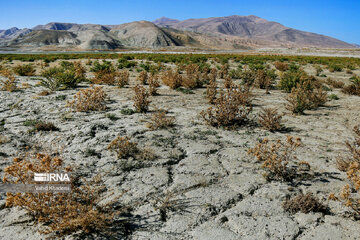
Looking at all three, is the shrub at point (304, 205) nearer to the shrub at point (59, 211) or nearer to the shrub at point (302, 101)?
the shrub at point (59, 211)

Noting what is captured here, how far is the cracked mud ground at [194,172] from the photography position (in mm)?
2777

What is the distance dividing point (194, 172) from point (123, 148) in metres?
1.37

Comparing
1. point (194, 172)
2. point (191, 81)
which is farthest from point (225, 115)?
point (191, 81)

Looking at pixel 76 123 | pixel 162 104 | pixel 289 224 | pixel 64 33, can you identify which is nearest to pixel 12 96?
pixel 76 123

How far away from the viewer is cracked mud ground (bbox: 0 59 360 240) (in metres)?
2.78

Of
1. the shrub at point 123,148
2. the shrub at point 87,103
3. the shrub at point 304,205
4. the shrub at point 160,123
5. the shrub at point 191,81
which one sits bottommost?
the shrub at point 304,205

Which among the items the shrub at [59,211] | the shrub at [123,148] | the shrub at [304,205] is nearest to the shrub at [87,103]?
the shrub at [123,148]

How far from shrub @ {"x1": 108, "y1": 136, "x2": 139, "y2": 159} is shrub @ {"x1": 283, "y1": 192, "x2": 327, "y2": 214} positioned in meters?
2.62

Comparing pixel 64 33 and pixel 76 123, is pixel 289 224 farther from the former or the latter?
pixel 64 33

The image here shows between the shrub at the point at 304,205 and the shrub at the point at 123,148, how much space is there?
262cm

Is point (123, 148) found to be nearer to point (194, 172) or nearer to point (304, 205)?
point (194, 172)

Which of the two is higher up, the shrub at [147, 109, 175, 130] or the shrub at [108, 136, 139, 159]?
the shrub at [147, 109, 175, 130]

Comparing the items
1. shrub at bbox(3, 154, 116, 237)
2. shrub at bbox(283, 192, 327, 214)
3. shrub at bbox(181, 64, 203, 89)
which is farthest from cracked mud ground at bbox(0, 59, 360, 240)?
shrub at bbox(181, 64, 203, 89)

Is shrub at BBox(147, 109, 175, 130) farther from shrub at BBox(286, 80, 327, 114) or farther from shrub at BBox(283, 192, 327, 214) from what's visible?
shrub at BBox(286, 80, 327, 114)
